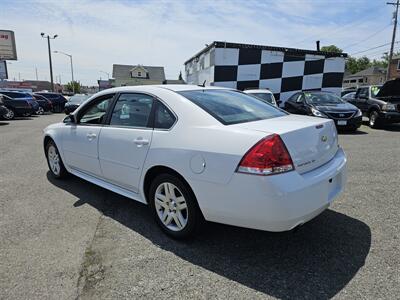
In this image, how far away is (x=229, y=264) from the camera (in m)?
2.29

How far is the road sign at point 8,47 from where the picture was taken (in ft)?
88.6

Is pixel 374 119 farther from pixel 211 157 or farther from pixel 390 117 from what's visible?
pixel 211 157

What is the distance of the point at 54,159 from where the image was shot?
4.41 m

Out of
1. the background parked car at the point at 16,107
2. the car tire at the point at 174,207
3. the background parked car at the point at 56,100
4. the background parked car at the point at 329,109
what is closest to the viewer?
the car tire at the point at 174,207

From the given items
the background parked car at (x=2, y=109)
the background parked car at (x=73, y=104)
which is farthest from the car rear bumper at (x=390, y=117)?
the background parked car at (x=2, y=109)

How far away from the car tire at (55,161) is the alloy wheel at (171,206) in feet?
7.19

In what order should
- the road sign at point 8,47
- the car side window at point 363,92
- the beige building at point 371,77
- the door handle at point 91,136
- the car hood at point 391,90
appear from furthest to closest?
the beige building at point 371,77
the road sign at point 8,47
the car side window at point 363,92
the car hood at point 391,90
the door handle at point 91,136

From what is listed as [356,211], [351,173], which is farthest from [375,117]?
[356,211]

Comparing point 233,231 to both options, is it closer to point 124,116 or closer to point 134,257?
point 134,257

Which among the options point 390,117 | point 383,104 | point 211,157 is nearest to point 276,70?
point 383,104

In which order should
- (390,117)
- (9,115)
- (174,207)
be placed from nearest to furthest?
(174,207), (390,117), (9,115)

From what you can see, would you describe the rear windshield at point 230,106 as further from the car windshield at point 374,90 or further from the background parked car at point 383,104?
the car windshield at point 374,90

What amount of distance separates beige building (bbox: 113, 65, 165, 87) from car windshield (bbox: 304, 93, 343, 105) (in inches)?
1564

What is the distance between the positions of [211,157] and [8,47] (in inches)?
1281
